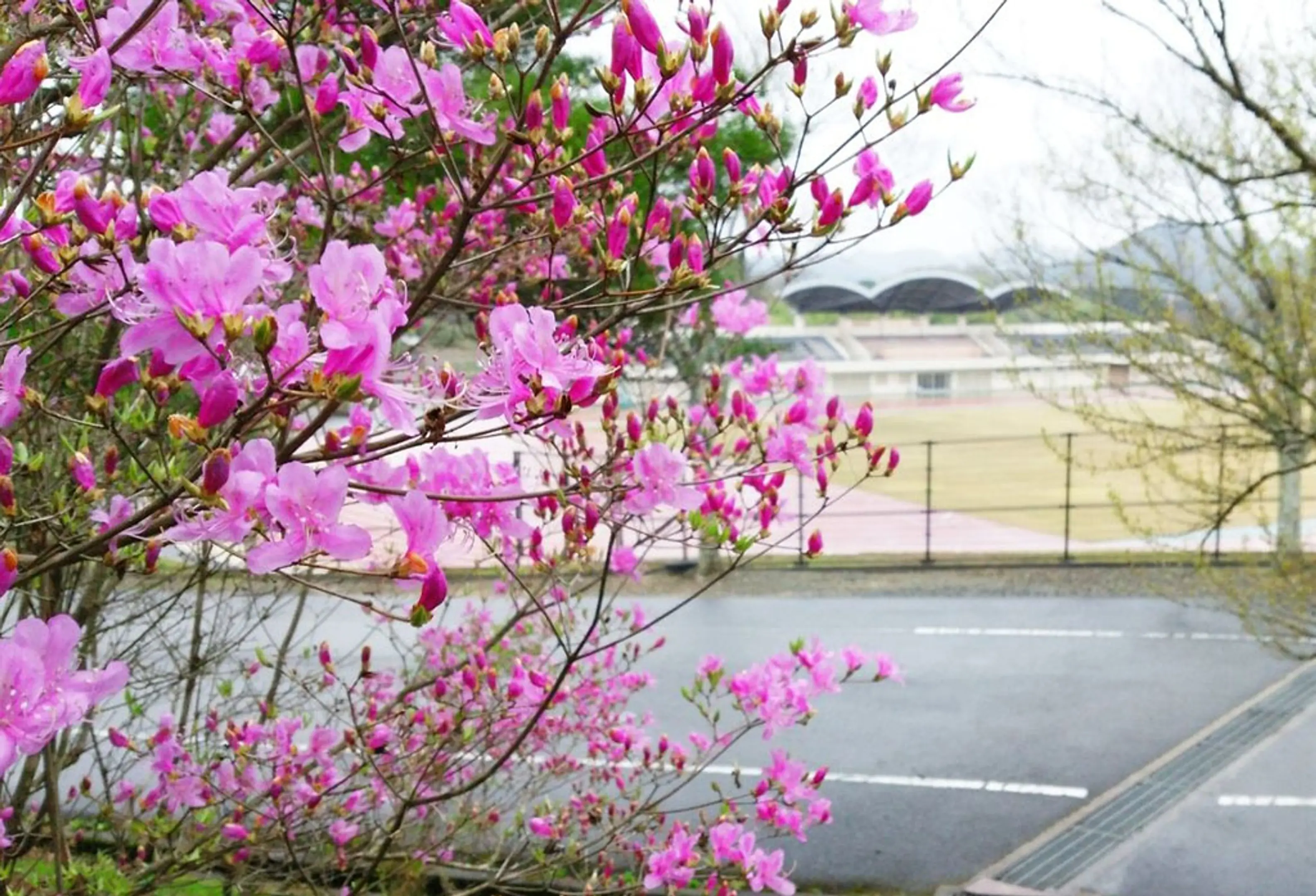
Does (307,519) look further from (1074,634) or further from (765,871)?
(1074,634)

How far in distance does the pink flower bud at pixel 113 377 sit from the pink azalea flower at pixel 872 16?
0.95 metres

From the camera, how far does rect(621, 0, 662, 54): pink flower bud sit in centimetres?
125

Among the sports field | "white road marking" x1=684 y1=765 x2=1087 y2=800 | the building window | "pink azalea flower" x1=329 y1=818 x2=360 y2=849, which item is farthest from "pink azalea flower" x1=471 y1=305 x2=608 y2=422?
the building window

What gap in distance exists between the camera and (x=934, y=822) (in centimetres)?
546

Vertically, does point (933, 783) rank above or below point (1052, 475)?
above

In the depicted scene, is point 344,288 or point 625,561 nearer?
point 344,288

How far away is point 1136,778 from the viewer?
19.3 feet

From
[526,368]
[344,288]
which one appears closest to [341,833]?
→ [526,368]

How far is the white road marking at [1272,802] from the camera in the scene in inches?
211

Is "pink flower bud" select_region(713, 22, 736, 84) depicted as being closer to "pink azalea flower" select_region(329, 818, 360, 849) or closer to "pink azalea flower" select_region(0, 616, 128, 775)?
"pink azalea flower" select_region(0, 616, 128, 775)

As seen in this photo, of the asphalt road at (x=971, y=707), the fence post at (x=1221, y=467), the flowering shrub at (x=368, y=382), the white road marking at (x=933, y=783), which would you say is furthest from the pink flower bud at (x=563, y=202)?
the fence post at (x=1221, y=467)

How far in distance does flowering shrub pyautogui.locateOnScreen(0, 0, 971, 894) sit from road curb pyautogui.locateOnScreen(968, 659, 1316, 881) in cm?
205

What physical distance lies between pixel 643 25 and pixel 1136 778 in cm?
569

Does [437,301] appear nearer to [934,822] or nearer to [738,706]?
[738,706]
